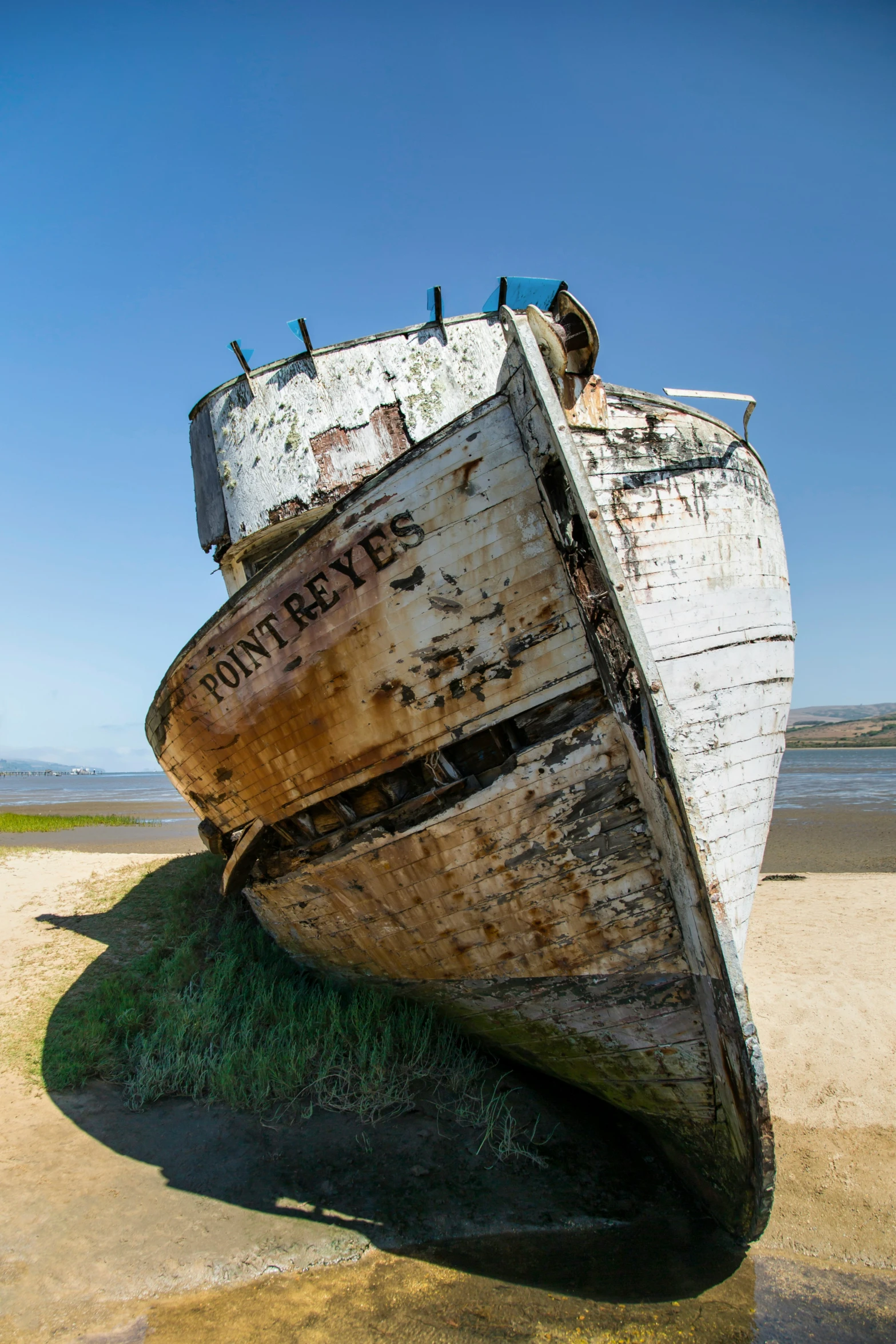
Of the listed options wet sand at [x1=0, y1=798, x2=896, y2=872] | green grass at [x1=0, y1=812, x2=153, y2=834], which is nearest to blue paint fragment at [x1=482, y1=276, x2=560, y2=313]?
wet sand at [x1=0, y1=798, x2=896, y2=872]

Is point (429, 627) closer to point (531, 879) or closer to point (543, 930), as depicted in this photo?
point (531, 879)

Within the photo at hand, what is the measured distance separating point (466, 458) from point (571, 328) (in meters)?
0.68

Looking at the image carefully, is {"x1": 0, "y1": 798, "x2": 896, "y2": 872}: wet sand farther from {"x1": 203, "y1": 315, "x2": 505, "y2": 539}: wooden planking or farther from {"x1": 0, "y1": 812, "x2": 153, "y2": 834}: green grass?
{"x1": 203, "y1": 315, "x2": 505, "y2": 539}: wooden planking

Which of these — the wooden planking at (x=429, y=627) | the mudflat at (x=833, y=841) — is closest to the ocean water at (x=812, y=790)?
the mudflat at (x=833, y=841)

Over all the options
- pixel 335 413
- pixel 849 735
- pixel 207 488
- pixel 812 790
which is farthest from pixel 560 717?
pixel 849 735

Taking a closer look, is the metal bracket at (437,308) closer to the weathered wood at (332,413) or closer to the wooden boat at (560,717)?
the weathered wood at (332,413)

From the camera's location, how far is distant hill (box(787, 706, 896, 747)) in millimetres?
60438

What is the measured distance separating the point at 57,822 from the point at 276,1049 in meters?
17.8

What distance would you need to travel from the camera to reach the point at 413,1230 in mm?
2678

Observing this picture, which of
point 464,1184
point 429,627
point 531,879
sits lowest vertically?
point 464,1184

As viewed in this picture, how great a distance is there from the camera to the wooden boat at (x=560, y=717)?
258 centimetres

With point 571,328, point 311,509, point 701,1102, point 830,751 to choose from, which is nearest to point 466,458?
point 571,328

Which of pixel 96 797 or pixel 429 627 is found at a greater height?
pixel 429 627

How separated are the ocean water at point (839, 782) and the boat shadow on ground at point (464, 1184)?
159 inches
